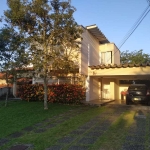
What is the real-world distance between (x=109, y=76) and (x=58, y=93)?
5140 millimetres

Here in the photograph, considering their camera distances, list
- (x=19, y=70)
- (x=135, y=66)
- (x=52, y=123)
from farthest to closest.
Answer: (x=135, y=66), (x=19, y=70), (x=52, y=123)

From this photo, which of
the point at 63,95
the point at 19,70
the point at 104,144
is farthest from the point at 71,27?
the point at 104,144

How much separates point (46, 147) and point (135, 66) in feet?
31.5

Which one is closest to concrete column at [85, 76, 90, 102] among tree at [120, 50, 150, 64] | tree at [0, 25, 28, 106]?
tree at [0, 25, 28, 106]

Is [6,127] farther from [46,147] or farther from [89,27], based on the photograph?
[89,27]

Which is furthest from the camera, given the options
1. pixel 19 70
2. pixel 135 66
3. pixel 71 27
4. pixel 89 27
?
pixel 89 27

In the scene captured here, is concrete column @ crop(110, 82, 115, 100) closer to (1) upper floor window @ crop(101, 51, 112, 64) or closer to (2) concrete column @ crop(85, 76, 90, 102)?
(1) upper floor window @ crop(101, 51, 112, 64)

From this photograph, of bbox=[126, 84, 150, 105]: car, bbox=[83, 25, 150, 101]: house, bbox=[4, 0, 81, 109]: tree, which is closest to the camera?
bbox=[4, 0, 81, 109]: tree

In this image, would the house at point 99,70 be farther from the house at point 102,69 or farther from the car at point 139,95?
the car at point 139,95

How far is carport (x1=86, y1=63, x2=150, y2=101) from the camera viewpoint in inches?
489

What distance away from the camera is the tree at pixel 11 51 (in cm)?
1027

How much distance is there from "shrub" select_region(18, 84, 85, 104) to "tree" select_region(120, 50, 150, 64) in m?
27.5

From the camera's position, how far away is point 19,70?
1102 cm

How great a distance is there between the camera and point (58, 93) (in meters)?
13.1
